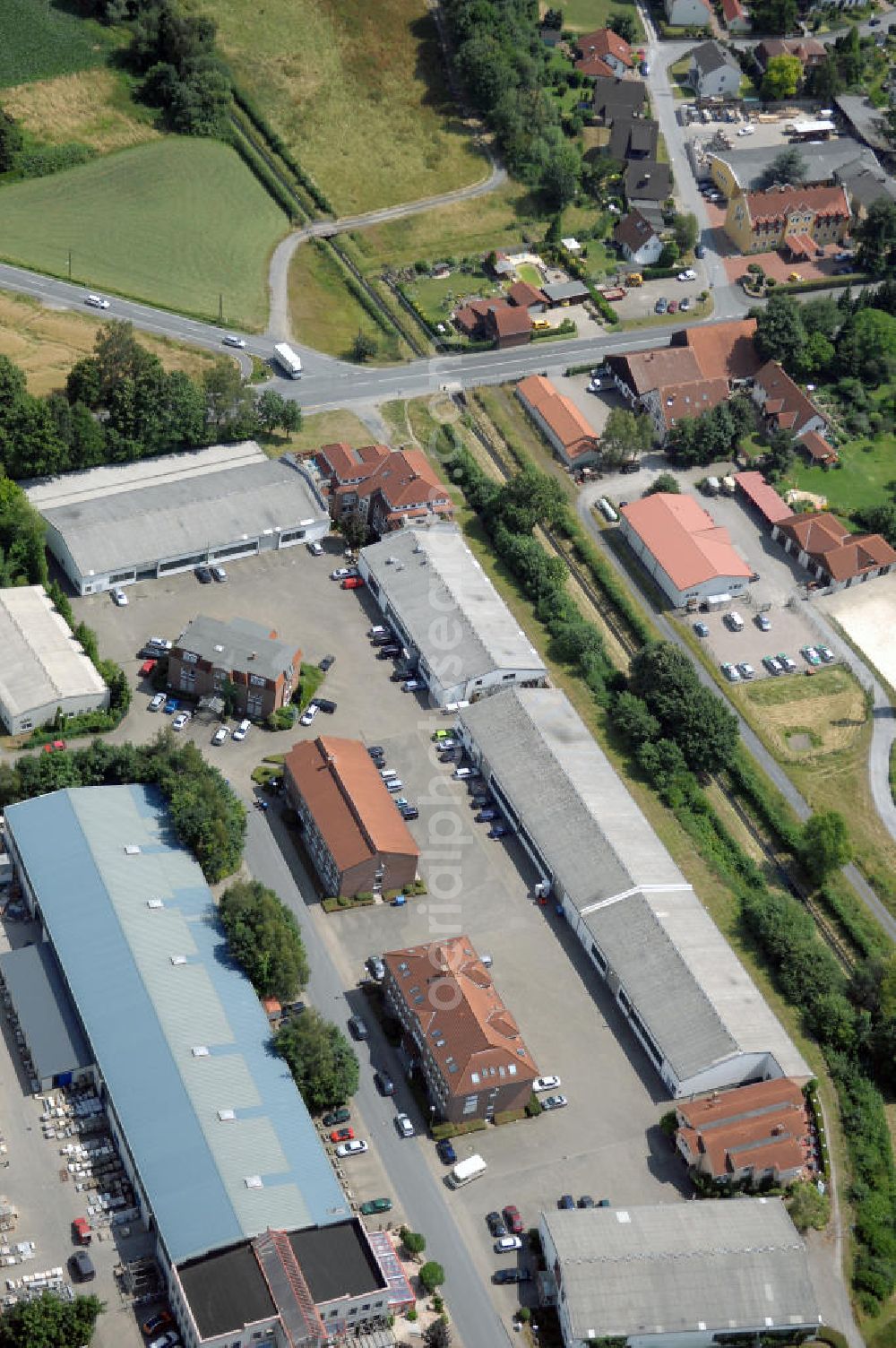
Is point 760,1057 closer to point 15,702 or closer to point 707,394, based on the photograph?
point 15,702

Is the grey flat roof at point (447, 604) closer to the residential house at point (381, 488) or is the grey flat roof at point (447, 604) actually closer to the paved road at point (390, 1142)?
the residential house at point (381, 488)

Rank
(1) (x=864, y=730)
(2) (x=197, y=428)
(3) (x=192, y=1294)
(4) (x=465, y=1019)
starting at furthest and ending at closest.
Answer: (2) (x=197, y=428)
(1) (x=864, y=730)
(4) (x=465, y=1019)
(3) (x=192, y=1294)

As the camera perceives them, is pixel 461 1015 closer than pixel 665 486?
Yes

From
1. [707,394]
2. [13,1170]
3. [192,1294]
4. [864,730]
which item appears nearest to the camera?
[192,1294]

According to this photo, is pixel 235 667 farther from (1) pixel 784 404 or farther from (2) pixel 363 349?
(1) pixel 784 404

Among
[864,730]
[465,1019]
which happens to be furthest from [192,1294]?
[864,730]

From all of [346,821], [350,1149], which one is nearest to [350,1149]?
[350,1149]
